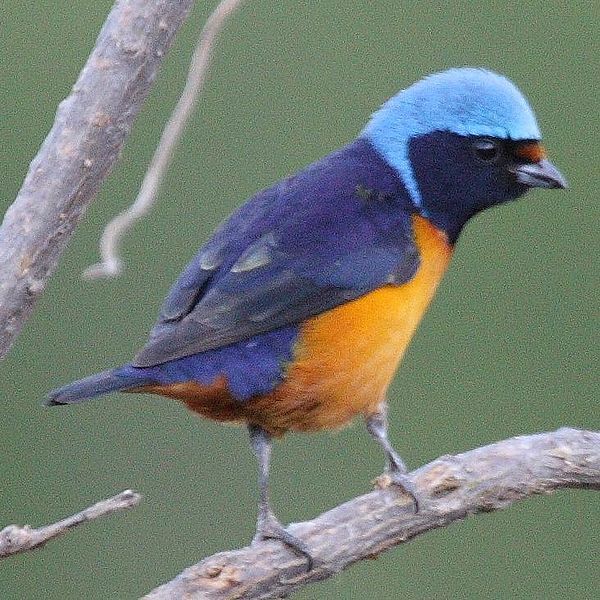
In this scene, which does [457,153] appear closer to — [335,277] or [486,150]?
[486,150]

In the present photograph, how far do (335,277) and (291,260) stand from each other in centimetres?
14

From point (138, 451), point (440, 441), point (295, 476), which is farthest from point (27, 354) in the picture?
point (440, 441)

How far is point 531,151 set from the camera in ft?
17.0

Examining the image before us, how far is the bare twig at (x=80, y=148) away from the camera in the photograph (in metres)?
3.88

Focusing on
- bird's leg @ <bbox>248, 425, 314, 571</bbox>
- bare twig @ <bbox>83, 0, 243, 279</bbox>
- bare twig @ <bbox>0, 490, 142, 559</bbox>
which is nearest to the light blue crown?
bird's leg @ <bbox>248, 425, 314, 571</bbox>

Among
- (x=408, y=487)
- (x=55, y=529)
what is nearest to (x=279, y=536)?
(x=408, y=487)

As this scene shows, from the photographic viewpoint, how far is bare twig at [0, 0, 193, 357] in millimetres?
3883

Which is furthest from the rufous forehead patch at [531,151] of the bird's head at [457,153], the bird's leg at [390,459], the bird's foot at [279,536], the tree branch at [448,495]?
the bird's foot at [279,536]

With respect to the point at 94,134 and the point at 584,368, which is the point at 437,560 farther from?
the point at 94,134

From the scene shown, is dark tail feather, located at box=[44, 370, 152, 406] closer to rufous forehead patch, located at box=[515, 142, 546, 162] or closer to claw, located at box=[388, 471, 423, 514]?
claw, located at box=[388, 471, 423, 514]

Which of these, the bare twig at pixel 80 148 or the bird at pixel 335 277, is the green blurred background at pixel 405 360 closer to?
the bird at pixel 335 277

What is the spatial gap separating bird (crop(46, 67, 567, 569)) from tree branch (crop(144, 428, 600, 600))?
0.06 metres

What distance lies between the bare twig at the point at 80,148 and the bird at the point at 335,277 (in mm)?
719

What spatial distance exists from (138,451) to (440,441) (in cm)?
128
